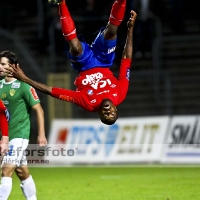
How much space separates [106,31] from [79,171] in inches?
263

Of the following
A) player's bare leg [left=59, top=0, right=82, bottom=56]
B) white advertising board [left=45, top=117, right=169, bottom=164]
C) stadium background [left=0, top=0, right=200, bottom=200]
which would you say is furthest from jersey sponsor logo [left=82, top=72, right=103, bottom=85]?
white advertising board [left=45, top=117, right=169, bottom=164]

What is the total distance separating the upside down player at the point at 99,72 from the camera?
949 cm

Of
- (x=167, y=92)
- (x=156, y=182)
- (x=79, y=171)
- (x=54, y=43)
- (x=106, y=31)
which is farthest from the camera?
(x=54, y=43)

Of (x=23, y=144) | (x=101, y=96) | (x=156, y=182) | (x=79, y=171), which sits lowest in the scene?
(x=79, y=171)

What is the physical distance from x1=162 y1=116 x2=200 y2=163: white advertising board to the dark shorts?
22.7ft

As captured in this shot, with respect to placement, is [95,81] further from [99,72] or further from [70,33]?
[70,33]

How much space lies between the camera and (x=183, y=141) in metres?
17.0

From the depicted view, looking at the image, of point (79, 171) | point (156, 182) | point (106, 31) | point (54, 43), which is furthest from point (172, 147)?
point (106, 31)

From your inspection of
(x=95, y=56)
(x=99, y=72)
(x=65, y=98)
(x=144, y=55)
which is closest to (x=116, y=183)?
(x=95, y=56)

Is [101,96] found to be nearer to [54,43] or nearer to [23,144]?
[23,144]

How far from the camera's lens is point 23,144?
9.78 m

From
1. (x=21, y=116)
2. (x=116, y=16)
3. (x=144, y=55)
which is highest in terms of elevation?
(x=116, y=16)

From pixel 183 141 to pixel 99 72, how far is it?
7.30 m

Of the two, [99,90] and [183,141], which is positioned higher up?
[99,90]
